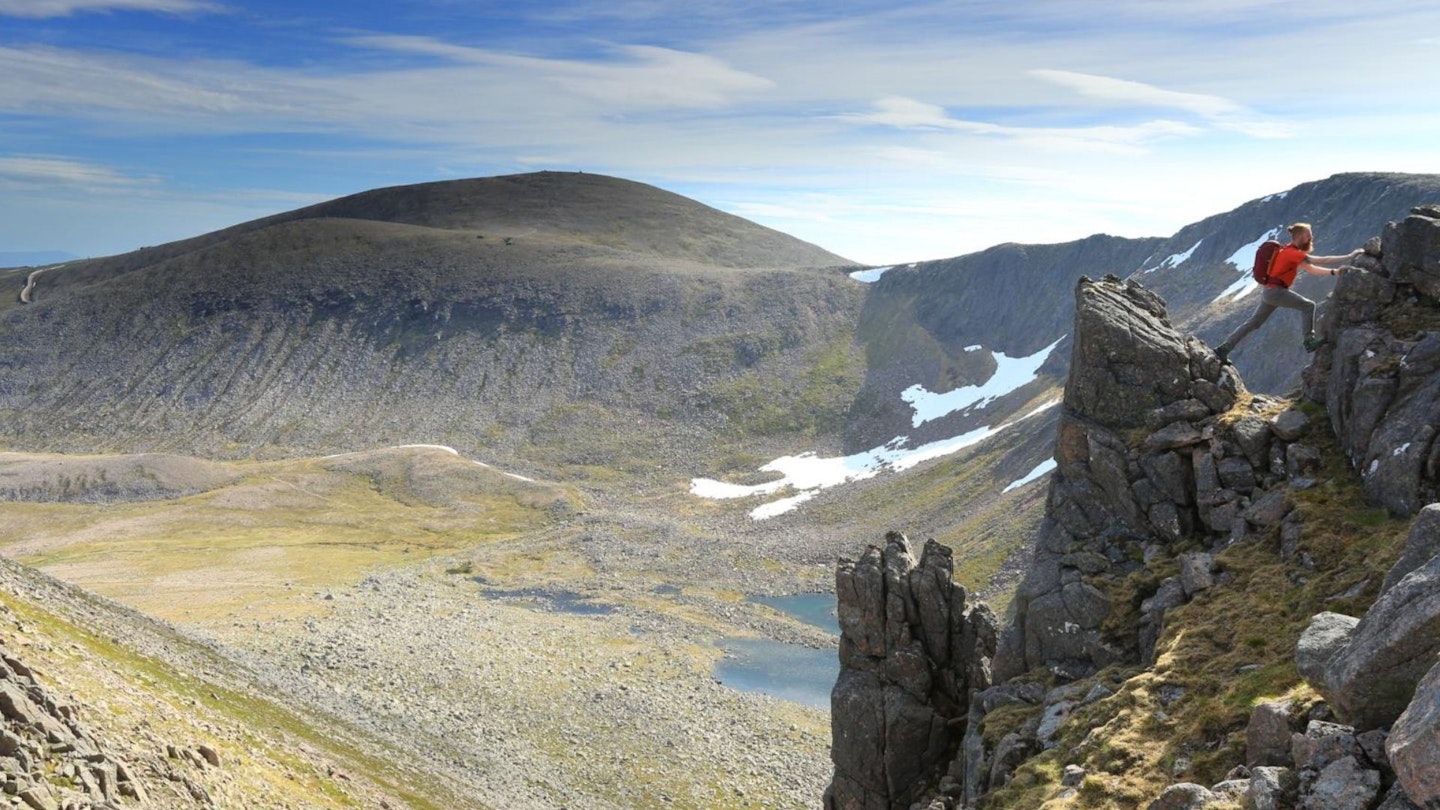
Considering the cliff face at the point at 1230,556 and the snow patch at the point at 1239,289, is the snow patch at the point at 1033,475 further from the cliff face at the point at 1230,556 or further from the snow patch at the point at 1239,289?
the cliff face at the point at 1230,556

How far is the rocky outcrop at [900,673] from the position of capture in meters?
34.1

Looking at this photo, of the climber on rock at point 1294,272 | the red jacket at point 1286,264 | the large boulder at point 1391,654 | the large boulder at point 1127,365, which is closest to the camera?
the large boulder at point 1391,654

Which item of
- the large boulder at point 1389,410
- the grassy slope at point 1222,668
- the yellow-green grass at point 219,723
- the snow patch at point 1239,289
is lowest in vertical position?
the yellow-green grass at point 219,723

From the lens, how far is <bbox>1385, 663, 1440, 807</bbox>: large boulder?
1240 cm

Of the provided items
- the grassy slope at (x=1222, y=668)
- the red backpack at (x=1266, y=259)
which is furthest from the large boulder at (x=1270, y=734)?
the red backpack at (x=1266, y=259)

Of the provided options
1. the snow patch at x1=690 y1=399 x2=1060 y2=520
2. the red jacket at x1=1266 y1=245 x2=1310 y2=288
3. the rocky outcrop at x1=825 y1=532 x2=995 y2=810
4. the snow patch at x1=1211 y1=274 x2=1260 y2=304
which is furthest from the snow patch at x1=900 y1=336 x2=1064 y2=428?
the red jacket at x1=1266 y1=245 x2=1310 y2=288

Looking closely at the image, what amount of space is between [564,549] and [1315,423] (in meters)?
110

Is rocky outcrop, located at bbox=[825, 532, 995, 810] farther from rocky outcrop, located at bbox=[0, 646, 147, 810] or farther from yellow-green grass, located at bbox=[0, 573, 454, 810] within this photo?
rocky outcrop, located at bbox=[0, 646, 147, 810]

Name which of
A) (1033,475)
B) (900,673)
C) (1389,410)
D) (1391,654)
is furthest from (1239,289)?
(1391,654)

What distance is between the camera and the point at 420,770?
52.1m

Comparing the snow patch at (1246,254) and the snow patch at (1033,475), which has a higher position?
the snow patch at (1246,254)

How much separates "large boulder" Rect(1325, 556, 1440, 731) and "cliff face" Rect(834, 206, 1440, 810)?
0.03m

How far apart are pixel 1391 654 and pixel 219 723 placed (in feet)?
147

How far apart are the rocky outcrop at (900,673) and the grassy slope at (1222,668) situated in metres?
9.69
